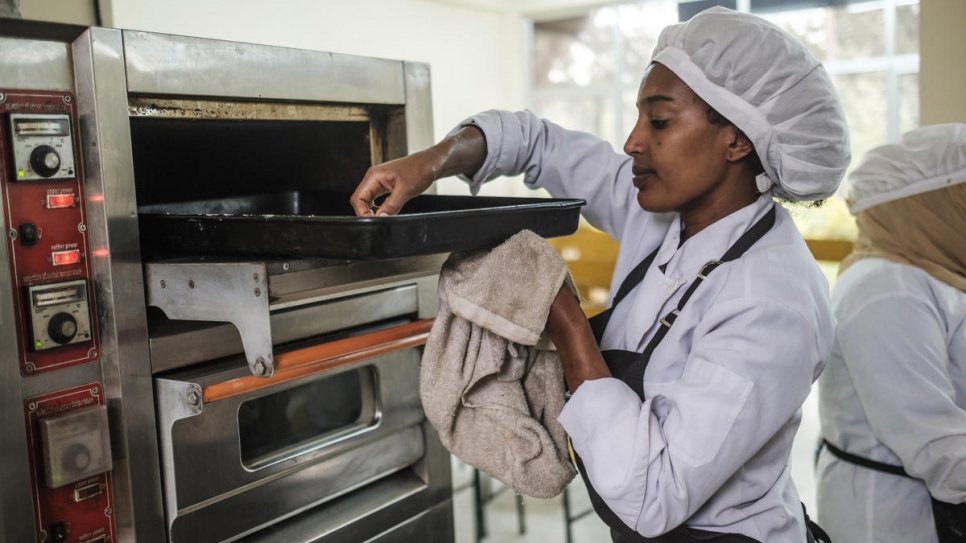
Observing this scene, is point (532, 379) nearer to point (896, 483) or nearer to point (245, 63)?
point (245, 63)

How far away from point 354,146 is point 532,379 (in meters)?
0.66

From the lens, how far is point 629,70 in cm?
625

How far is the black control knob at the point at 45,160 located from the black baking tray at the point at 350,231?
14 centimetres

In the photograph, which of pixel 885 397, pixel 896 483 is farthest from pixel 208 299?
pixel 896 483

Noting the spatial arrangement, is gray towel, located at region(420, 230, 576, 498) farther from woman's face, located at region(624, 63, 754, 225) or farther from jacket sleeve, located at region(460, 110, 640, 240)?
jacket sleeve, located at region(460, 110, 640, 240)

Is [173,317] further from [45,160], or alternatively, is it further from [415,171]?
[415,171]

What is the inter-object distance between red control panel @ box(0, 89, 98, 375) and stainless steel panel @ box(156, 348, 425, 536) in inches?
6.3

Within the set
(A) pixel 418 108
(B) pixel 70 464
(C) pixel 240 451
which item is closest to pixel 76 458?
(B) pixel 70 464

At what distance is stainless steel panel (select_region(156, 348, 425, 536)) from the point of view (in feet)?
3.91

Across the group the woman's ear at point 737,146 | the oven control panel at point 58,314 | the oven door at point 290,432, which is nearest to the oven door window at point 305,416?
the oven door at point 290,432

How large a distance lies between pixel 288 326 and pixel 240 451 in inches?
8.9

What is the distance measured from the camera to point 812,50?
4609mm

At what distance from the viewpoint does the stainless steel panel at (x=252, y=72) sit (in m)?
1.15

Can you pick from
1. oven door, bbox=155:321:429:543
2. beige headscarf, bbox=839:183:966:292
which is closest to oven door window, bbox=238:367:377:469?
oven door, bbox=155:321:429:543
